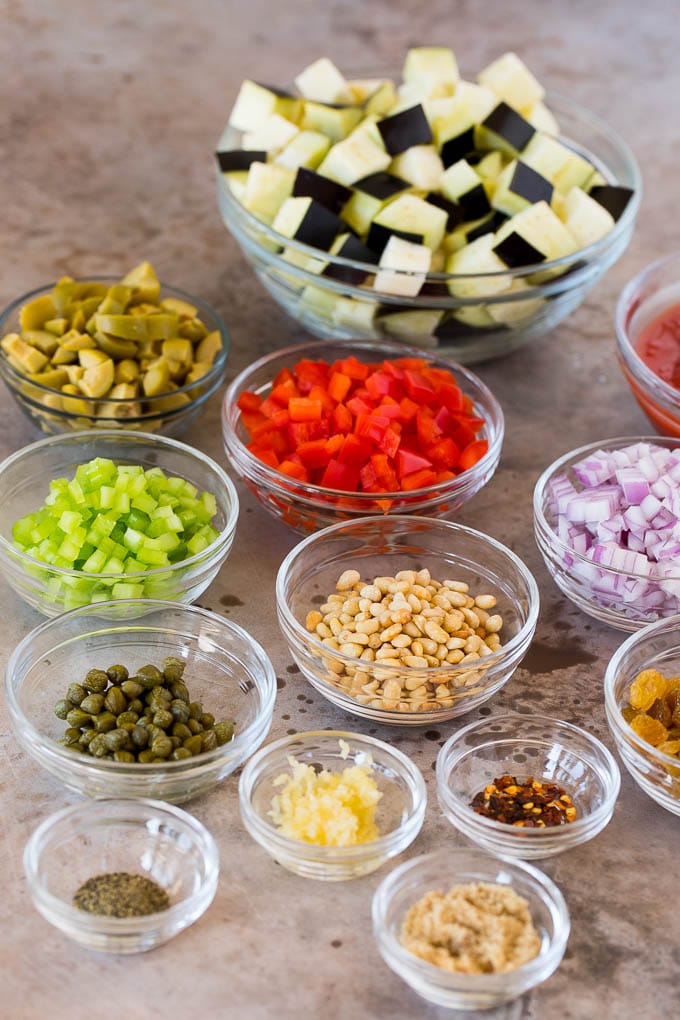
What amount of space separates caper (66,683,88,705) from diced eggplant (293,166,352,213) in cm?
126

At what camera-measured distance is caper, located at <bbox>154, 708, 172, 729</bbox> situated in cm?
198

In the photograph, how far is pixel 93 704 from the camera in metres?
2.02

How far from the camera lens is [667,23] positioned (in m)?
4.65

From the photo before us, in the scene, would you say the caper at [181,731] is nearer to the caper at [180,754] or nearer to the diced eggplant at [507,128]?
the caper at [180,754]

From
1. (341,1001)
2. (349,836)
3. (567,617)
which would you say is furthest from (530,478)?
(341,1001)

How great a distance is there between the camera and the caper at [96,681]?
206cm

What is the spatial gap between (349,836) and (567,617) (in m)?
0.75

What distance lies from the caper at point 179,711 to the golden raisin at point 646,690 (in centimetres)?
74

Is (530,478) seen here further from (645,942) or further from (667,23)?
(667,23)

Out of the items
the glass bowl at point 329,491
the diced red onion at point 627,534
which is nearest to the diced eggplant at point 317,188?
the glass bowl at point 329,491

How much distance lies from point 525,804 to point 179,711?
1.88ft

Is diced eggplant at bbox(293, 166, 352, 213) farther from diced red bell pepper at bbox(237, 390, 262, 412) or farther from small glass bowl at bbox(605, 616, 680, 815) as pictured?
small glass bowl at bbox(605, 616, 680, 815)

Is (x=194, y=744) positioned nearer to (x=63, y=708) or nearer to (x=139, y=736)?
(x=139, y=736)

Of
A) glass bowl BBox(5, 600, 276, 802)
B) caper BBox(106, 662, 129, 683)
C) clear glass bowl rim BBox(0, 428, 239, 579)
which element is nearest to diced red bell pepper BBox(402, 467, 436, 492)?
clear glass bowl rim BBox(0, 428, 239, 579)
